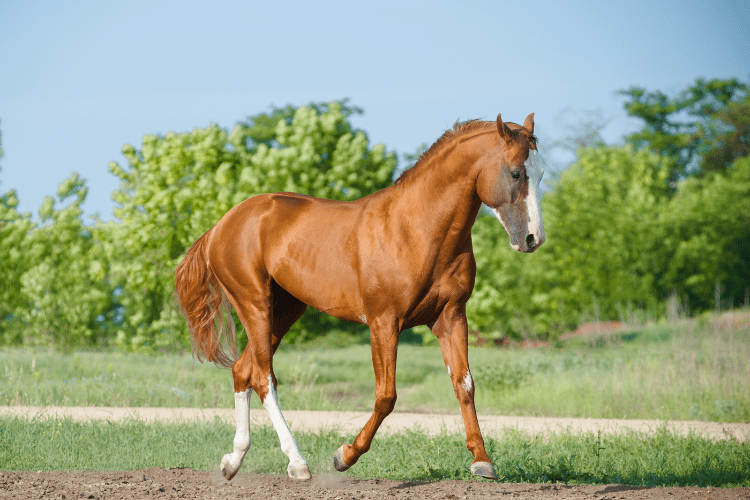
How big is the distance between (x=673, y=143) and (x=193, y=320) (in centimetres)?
3921

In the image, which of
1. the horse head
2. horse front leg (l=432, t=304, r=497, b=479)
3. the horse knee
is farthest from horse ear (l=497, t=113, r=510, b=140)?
the horse knee

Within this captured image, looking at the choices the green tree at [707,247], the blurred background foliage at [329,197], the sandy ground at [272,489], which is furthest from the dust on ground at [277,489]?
the green tree at [707,247]

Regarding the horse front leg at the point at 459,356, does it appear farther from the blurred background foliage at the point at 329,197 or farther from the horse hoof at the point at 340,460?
the blurred background foliage at the point at 329,197

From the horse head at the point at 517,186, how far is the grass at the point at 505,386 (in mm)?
6372

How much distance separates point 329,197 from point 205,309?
34.9 feet

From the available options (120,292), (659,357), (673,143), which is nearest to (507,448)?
(659,357)

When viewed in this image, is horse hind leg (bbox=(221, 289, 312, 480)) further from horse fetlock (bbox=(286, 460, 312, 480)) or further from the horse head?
the horse head

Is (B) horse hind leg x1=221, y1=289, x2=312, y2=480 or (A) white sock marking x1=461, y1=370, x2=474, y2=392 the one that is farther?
(B) horse hind leg x1=221, y1=289, x2=312, y2=480

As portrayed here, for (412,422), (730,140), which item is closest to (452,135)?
(412,422)

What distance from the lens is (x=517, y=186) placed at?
3689 millimetres

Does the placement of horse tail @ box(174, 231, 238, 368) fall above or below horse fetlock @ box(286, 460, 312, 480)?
above

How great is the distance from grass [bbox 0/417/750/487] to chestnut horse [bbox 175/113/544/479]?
Answer: 47.5 inches

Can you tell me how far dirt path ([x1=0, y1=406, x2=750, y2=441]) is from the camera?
24.7 feet

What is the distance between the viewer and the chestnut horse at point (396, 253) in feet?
12.4
